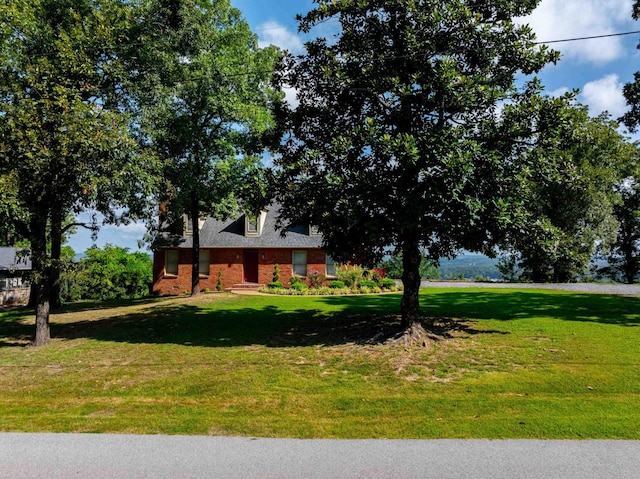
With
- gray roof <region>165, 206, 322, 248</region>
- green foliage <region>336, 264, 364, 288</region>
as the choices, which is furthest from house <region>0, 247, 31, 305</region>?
green foliage <region>336, 264, 364, 288</region>

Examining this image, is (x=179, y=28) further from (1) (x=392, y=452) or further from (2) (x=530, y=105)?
(1) (x=392, y=452)

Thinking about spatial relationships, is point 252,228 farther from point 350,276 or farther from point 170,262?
point 350,276

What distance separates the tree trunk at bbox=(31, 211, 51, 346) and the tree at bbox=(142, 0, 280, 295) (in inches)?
183

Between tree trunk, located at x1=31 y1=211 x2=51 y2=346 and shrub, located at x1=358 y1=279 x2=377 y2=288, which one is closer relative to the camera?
tree trunk, located at x1=31 y1=211 x2=51 y2=346

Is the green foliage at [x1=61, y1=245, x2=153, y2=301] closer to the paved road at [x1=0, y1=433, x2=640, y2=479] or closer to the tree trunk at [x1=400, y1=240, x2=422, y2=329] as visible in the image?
the tree trunk at [x1=400, y1=240, x2=422, y2=329]

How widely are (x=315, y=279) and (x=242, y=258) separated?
5142 mm

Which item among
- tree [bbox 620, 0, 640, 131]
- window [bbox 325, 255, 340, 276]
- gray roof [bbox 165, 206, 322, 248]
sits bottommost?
window [bbox 325, 255, 340, 276]

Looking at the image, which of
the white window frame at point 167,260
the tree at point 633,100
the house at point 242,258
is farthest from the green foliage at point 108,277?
the tree at point 633,100

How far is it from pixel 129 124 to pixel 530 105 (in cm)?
1160

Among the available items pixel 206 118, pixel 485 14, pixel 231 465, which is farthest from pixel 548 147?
pixel 206 118

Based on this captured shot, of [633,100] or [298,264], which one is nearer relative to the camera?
[633,100]

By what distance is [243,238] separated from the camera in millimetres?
26188

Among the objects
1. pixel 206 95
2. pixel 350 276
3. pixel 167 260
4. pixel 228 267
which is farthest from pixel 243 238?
pixel 206 95

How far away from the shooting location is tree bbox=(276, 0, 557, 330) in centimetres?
862
